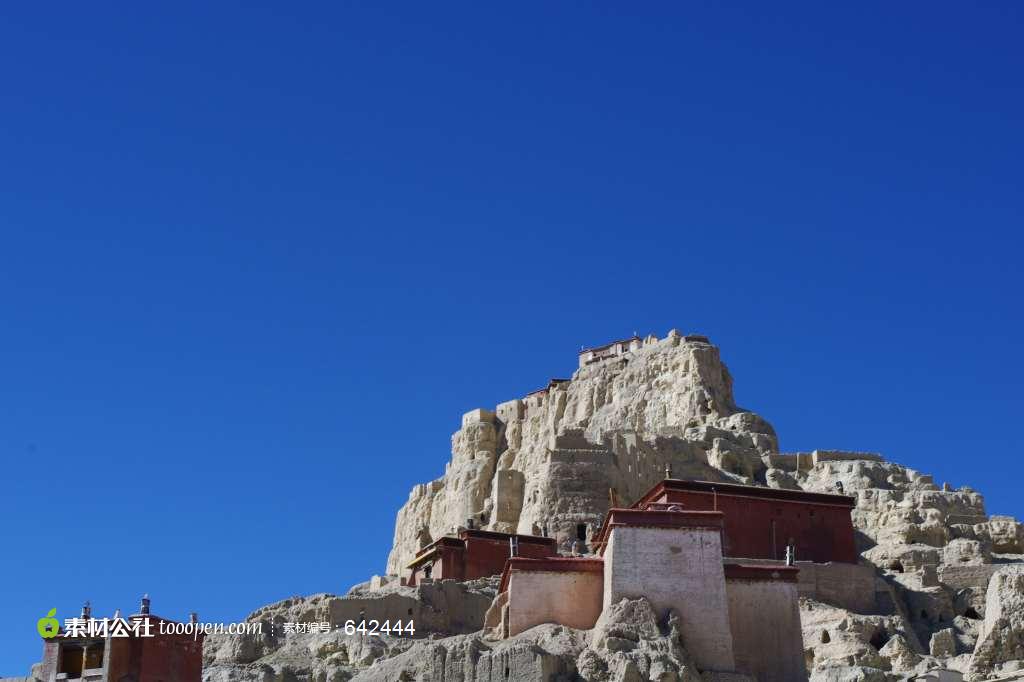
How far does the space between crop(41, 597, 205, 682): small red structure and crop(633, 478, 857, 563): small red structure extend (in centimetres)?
1488

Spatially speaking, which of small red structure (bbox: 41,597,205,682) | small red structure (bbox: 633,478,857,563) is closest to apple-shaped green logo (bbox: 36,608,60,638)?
small red structure (bbox: 41,597,205,682)

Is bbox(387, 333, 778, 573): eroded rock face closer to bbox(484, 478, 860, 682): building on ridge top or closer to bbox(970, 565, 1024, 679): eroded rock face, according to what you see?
bbox(484, 478, 860, 682): building on ridge top

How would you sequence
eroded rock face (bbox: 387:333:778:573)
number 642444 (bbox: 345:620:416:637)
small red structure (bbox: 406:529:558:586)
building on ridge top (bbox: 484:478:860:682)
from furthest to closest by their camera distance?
1. eroded rock face (bbox: 387:333:778:573)
2. small red structure (bbox: 406:529:558:586)
3. number 642444 (bbox: 345:620:416:637)
4. building on ridge top (bbox: 484:478:860:682)

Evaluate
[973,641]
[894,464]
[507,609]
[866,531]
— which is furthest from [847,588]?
[894,464]

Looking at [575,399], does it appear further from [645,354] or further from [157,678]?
[157,678]

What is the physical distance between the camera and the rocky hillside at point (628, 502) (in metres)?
39.0

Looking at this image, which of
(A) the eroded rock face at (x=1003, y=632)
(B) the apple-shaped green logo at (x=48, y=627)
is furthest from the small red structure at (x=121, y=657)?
(A) the eroded rock face at (x=1003, y=632)

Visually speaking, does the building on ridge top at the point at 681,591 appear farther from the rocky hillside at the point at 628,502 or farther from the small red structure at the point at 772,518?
the small red structure at the point at 772,518

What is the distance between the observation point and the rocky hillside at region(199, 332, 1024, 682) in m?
39.0

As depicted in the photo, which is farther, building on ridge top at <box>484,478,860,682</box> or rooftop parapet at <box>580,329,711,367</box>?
rooftop parapet at <box>580,329,711,367</box>

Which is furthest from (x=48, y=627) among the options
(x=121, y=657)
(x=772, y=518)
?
(x=772, y=518)

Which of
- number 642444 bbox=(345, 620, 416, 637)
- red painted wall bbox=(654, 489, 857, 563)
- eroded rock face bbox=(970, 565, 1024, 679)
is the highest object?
red painted wall bbox=(654, 489, 857, 563)

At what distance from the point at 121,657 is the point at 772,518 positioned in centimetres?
2088

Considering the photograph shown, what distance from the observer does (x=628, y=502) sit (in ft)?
204
